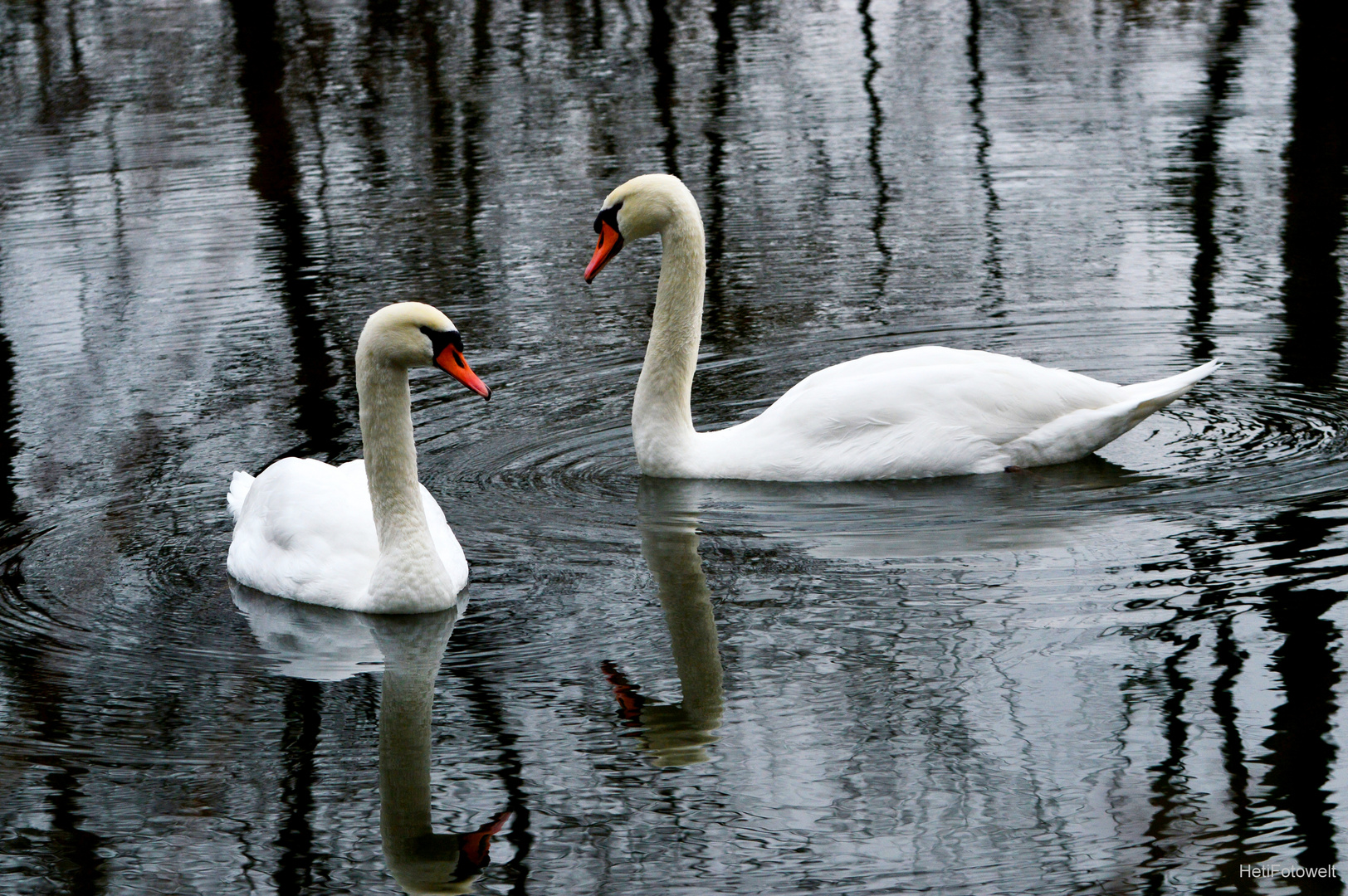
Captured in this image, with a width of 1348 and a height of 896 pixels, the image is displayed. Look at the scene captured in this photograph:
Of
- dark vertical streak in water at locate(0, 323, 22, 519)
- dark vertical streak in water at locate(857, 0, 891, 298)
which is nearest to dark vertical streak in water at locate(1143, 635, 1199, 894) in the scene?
dark vertical streak in water at locate(0, 323, 22, 519)

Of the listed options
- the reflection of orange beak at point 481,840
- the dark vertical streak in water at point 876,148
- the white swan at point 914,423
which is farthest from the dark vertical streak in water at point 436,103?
the reflection of orange beak at point 481,840

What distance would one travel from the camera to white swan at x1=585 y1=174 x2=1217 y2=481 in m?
8.73

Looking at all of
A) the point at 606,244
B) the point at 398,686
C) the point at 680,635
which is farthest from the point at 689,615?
the point at 606,244

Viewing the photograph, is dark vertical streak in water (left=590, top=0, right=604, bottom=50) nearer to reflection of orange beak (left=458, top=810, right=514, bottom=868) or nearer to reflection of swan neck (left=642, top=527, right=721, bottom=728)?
reflection of swan neck (left=642, top=527, right=721, bottom=728)

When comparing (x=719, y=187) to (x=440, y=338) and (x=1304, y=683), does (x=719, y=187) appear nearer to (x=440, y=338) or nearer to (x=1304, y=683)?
(x=440, y=338)

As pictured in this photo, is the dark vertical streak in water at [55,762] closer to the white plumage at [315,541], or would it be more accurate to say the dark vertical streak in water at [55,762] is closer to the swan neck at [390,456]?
the white plumage at [315,541]

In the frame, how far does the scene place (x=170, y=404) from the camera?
1041cm

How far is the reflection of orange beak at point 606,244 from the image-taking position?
9344 mm

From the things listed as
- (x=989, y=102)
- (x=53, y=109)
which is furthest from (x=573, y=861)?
(x=53, y=109)

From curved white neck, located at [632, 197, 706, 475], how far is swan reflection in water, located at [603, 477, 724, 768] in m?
0.20

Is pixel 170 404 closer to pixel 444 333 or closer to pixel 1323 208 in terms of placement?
pixel 444 333

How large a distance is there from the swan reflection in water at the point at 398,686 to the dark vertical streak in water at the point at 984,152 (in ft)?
18.1

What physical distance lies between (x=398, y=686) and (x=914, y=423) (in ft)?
10.1

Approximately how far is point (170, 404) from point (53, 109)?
437 inches
